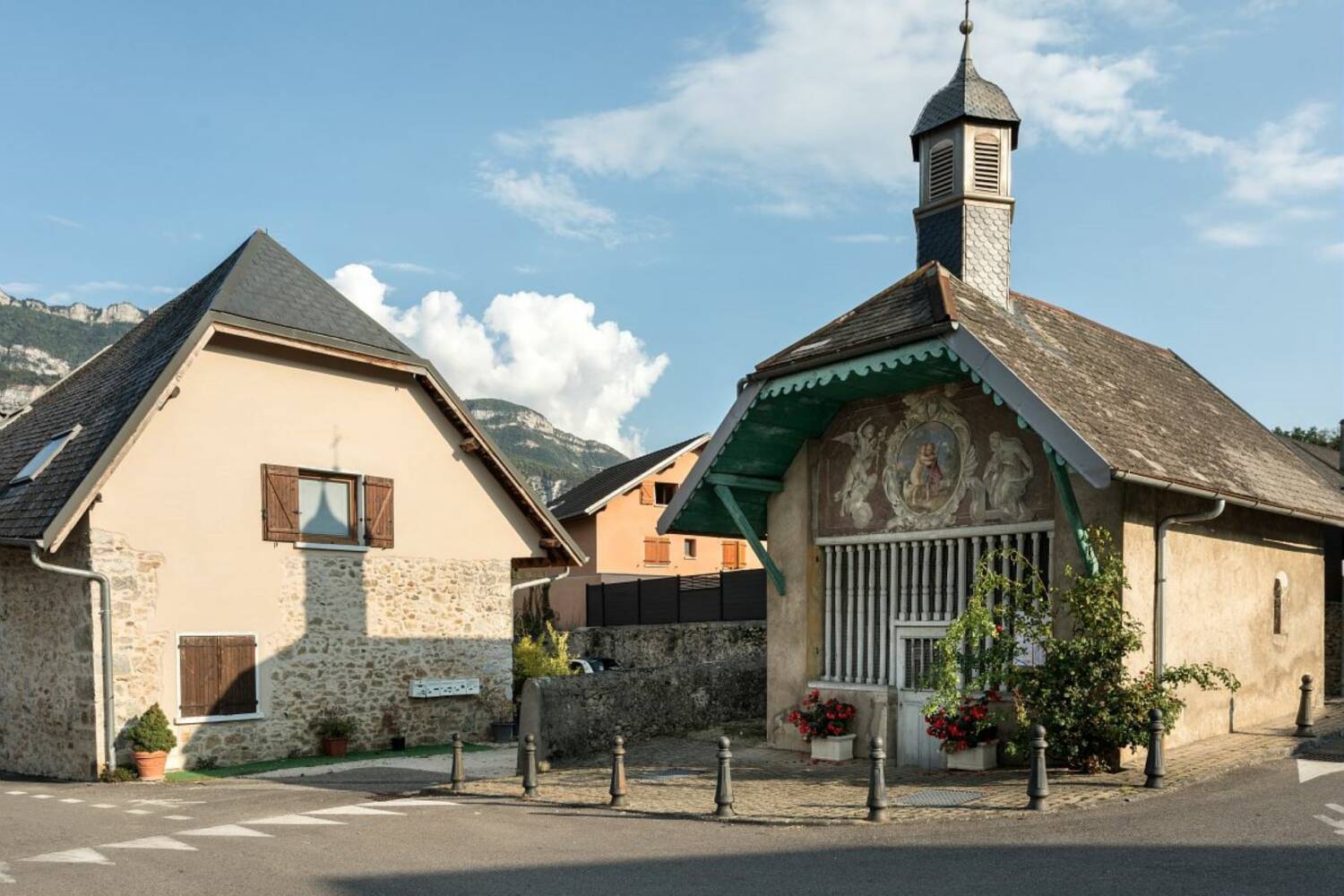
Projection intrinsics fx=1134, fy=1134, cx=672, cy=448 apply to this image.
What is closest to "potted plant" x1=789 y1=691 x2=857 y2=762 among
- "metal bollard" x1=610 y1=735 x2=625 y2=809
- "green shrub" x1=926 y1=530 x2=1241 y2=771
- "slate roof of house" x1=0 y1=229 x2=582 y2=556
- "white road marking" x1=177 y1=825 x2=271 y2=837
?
"green shrub" x1=926 y1=530 x2=1241 y2=771

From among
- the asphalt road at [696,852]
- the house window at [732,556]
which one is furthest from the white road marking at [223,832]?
the house window at [732,556]

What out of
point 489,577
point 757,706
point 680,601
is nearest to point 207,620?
point 489,577

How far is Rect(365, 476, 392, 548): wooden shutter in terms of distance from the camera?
19266 mm

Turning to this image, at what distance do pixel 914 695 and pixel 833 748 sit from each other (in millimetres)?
1290

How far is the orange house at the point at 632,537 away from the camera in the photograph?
39656 millimetres

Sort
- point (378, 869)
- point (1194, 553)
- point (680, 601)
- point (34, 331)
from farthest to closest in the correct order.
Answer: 1. point (34, 331)
2. point (680, 601)
3. point (1194, 553)
4. point (378, 869)

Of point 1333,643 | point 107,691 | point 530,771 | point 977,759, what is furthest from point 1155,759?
point 107,691

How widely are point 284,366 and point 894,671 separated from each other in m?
10.9

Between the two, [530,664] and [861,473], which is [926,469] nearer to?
[861,473]

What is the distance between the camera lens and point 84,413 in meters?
18.2

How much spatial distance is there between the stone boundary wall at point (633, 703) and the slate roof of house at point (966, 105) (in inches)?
344

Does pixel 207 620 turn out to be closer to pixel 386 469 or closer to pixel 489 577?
pixel 386 469

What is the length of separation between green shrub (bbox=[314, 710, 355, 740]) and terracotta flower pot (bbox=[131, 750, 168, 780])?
8.95ft

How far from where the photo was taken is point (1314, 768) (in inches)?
472
